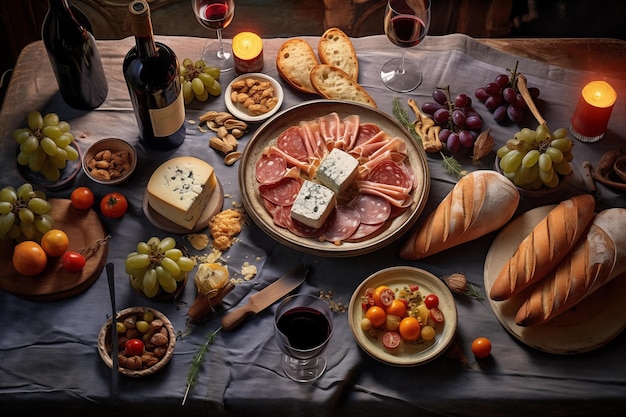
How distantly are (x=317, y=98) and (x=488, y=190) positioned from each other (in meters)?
0.64

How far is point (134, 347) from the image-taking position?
1707 millimetres

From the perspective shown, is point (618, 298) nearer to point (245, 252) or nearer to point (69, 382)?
point (245, 252)

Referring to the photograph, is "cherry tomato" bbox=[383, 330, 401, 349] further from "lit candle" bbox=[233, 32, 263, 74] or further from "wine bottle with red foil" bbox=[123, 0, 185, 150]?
"lit candle" bbox=[233, 32, 263, 74]

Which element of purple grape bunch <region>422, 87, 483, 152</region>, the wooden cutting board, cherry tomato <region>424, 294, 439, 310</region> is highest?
purple grape bunch <region>422, 87, 483, 152</region>

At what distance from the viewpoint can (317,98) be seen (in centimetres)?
224

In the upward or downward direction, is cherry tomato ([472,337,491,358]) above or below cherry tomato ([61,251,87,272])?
below

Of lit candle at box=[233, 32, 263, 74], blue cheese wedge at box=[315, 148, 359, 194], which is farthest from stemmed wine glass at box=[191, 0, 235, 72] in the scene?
blue cheese wedge at box=[315, 148, 359, 194]

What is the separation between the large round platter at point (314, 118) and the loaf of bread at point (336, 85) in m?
0.07

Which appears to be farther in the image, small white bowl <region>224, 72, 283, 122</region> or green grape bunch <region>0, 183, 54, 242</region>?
small white bowl <region>224, 72, 283, 122</region>

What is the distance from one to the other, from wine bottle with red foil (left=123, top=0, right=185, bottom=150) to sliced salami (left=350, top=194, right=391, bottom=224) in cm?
55

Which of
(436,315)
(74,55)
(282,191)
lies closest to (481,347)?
(436,315)

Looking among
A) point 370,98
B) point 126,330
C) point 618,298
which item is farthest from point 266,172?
point 618,298

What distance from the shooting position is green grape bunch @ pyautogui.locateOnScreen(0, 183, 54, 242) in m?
1.83

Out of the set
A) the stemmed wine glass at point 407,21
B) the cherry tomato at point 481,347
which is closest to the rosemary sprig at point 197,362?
the cherry tomato at point 481,347
